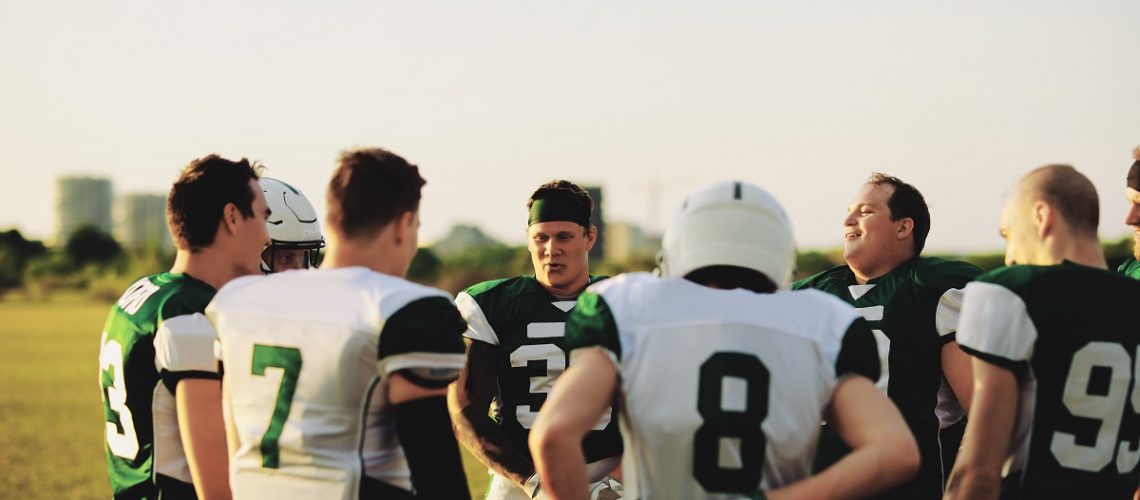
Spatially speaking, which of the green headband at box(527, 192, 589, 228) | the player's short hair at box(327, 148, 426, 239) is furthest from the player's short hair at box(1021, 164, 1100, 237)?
the green headband at box(527, 192, 589, 228)

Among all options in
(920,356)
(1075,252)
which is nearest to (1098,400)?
(1075,252)

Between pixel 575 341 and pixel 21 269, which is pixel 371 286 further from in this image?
pixel 21 269

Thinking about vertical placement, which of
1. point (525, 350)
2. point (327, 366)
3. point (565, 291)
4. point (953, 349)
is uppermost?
point (327, 366)

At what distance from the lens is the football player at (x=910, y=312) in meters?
4.85

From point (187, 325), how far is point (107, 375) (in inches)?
Answer: 19.6

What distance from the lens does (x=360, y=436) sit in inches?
118

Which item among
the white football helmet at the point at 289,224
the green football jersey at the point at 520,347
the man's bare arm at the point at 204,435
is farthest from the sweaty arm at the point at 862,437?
the white football helmet at the point at 289,224

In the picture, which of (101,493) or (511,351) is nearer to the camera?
(511,351)

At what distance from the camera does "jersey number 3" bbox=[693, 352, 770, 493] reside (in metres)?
2.72

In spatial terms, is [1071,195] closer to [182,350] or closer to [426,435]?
[426,435]

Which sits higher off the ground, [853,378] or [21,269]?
[853,378]

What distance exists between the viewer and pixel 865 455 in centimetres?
265

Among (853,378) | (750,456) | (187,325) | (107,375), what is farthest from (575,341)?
(107,375)

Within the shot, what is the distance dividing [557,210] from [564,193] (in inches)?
4.4
